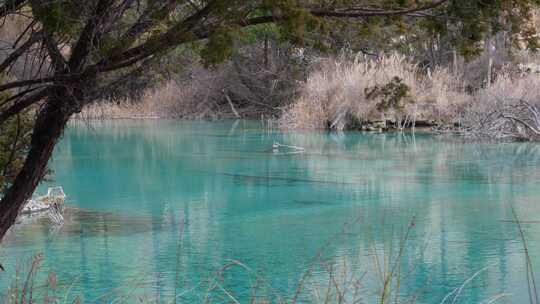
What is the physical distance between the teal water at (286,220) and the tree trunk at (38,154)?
2.14 ft

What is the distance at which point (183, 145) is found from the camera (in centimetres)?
2217

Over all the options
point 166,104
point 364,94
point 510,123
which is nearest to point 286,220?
point 510,123

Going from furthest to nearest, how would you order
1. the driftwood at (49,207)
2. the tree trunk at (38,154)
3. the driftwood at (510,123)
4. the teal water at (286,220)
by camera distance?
the driftwood at (510,123)
the driftwood at (49,207)
the teal water at (286,220)
the tree trunk at (38,154)

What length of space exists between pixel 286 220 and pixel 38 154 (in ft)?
24.9

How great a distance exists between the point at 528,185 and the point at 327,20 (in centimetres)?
1048

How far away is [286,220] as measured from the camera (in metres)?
12.2

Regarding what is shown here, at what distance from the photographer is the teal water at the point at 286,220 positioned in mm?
8859

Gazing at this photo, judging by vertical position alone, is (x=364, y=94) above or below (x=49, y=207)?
above

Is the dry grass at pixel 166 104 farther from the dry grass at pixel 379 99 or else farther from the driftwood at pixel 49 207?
the driftwood at pixel 49 207

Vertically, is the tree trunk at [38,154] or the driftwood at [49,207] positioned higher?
the tree trunk at [38,154]

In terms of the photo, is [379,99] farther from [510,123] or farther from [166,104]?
[166,104]

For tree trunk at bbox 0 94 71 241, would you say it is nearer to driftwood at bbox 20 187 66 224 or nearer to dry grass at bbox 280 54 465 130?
driftwood at bbox 20 187 66 224

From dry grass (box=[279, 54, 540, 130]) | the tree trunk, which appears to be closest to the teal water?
the tree trunk

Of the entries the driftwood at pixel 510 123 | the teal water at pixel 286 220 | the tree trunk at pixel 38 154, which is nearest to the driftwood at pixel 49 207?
the teal water at pixel 286 220
